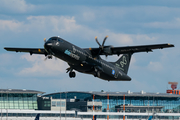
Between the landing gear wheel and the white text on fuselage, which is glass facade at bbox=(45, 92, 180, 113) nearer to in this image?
the landing gear wheel

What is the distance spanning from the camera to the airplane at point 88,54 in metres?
51.8

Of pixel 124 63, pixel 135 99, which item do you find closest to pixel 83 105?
pixel 135 99

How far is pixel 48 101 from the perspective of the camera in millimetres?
131000

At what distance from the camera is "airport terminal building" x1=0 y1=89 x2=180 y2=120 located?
112625 millimetres

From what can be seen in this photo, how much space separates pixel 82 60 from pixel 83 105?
8319 cm

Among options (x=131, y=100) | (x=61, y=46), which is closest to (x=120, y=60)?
(x=61, y=46)

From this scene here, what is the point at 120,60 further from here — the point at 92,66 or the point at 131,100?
the point at 131,100

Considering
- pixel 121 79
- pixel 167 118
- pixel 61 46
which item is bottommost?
pixel 167 118

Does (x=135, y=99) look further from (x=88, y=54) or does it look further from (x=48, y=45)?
(x=48, y=45)

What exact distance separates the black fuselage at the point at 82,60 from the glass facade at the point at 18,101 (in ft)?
230

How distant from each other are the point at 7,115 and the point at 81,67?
5568 centimetres

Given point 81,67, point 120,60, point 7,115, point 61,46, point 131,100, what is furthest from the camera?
point 131,100

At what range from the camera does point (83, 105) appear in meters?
137

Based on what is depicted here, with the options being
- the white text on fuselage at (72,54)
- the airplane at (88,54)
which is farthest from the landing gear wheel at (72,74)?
the white text on fuselage at (72,54)
